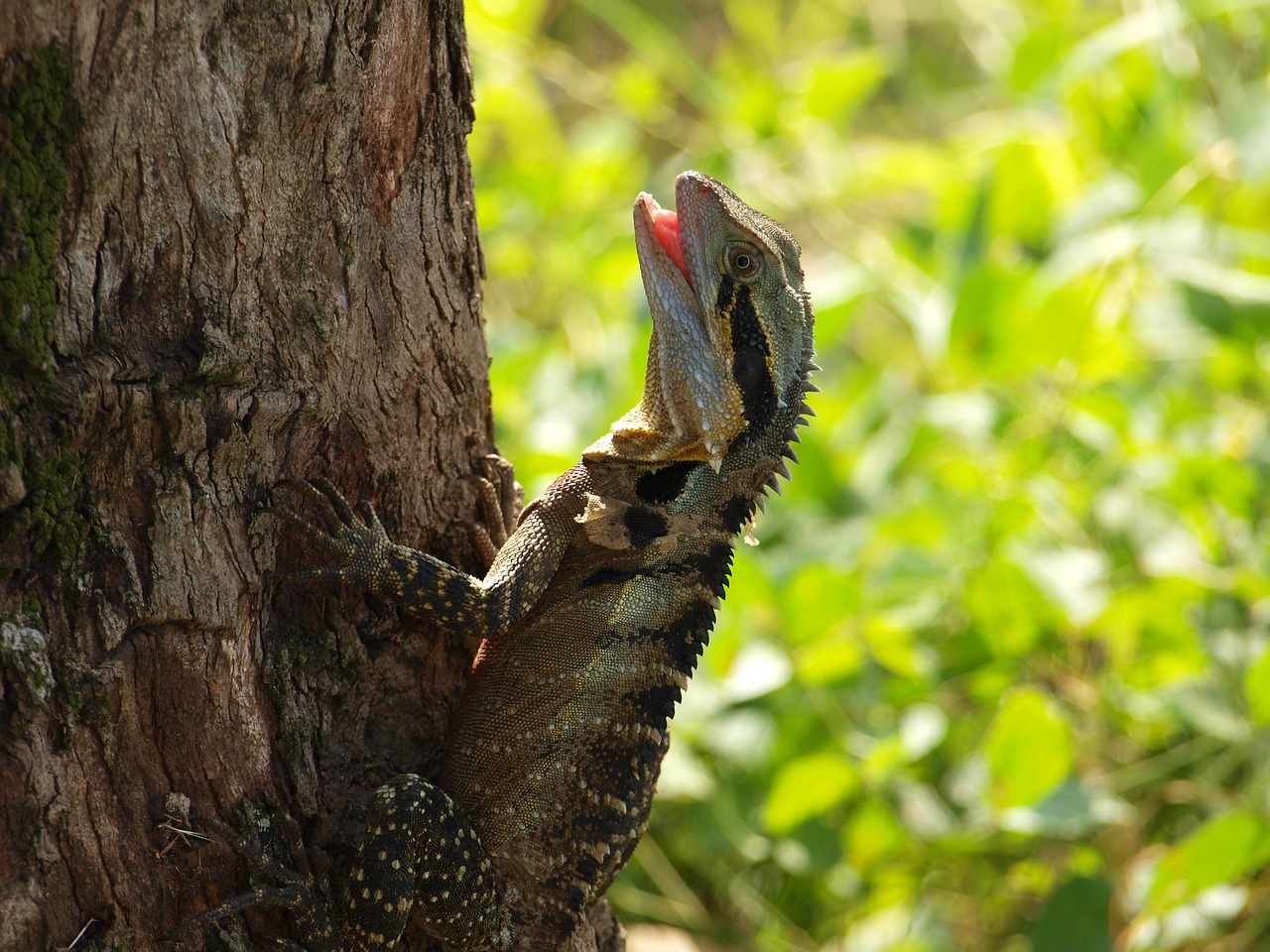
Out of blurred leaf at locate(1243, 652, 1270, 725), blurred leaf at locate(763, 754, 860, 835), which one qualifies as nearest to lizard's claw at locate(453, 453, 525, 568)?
blurred leaf at locate(763, 754, 860, 835)

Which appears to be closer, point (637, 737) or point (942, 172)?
point (637, 737)

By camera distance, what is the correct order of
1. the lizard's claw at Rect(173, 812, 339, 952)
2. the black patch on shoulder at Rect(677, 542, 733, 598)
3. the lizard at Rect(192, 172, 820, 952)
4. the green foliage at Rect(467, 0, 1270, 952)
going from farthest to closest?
the green foliage at Rect(467, 0, 1270, 952), the black patch on shoulder at Rect(677, 542, 733, 598), the lizard at Rect(192, 172, 820, 952), the lizard's claw at Rect(173, 812, 339, 952)

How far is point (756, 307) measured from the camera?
3.32 m

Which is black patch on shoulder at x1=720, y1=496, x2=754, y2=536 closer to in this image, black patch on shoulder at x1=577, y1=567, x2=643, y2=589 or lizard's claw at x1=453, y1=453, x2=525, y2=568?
black patch on shoulder at x1=577, y1=567, x2=643, y2=589

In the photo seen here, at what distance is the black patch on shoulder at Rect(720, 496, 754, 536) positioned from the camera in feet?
10.8

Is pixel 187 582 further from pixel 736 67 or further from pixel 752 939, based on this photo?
pixel 736 67

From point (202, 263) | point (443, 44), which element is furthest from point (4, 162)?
Answer: point (443, 44)

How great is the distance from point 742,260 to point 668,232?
0.25 m

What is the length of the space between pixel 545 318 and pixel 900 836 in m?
3.78

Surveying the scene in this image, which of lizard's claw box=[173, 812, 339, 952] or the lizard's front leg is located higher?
the lizard's front leg

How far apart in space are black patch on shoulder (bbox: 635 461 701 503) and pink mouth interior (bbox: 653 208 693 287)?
561 mm

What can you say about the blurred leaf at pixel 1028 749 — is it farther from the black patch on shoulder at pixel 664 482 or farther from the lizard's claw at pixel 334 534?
the lizard's claw at pixel 334 534

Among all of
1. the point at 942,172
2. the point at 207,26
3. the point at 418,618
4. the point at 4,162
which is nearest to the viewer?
the point at 4,162

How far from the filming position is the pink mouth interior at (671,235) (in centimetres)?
332
